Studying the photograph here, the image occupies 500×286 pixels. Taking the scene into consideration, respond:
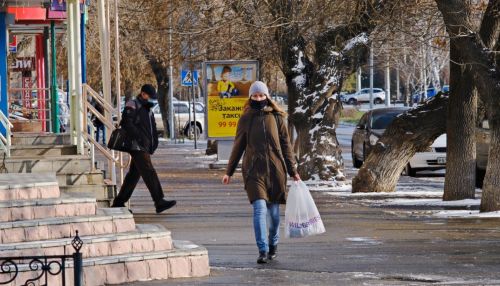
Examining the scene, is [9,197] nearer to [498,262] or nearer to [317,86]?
[498,262]

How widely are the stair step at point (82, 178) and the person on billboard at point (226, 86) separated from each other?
1301 centimetres

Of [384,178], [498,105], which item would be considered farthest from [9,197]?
[384,178]

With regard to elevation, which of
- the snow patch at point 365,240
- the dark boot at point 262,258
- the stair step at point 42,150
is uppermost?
the stair step at point 42,150

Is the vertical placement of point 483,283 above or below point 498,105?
below

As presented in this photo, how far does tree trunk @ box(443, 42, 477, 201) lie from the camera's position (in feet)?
61.8

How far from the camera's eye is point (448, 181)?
19156mm

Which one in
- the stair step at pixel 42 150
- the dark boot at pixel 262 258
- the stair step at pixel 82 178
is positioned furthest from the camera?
the stair step at pixel 42 150

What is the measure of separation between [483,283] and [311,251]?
9.41ft

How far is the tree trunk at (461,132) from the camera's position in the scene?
61.8 ft

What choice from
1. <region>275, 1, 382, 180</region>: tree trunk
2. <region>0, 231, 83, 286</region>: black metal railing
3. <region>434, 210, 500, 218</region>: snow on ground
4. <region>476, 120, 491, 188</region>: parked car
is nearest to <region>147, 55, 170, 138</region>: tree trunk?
<region>275, 1, 382, 180</region>: tree trunk

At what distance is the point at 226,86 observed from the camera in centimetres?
2928

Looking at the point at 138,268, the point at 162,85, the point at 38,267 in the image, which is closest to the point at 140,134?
the point at 138,268

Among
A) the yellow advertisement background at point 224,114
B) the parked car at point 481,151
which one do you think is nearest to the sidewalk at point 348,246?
the parked car at point 481,151

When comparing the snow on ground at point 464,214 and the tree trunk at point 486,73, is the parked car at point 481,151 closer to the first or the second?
the snow on ground at point 464,214
